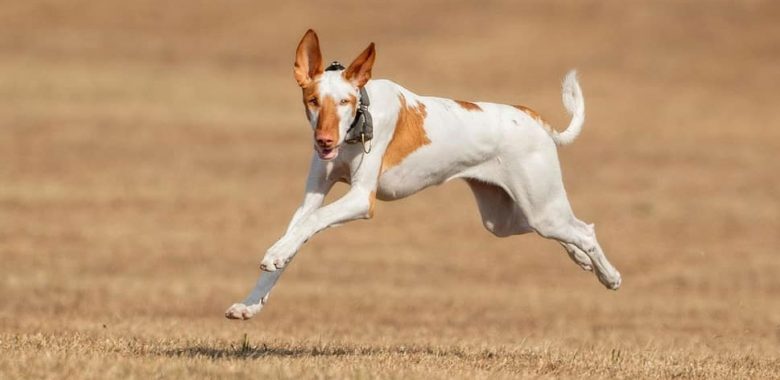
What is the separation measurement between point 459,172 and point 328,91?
1.43 m

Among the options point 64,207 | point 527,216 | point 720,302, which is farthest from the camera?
point 64,207

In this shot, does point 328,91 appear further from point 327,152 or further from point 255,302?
point 255,302

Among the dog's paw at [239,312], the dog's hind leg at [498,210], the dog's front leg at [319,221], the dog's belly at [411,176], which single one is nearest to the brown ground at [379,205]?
the dog's paw at [239,312]

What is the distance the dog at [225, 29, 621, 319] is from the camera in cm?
882

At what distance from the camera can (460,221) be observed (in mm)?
22062

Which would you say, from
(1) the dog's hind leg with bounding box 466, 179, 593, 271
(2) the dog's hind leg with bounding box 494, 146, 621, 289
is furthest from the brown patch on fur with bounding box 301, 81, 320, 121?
(1) the dog's hind leg with bounding box 466, 179, 593, 271

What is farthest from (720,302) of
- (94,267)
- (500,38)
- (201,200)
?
(500,38)

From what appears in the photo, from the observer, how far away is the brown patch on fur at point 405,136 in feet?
30.7

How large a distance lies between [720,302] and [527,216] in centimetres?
744

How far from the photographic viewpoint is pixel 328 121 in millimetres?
8680

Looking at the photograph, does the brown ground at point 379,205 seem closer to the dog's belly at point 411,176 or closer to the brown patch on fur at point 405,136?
the dog's belly at point 411,176

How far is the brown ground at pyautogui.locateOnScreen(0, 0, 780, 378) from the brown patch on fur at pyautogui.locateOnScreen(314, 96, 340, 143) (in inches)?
51.8

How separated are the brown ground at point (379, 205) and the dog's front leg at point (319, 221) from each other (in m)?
0.61

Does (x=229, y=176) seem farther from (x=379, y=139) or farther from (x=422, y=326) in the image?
(x=379, y=139)
